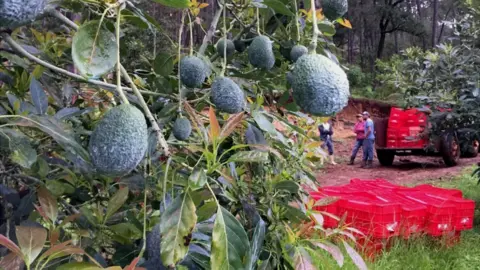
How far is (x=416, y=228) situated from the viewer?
3.77 m

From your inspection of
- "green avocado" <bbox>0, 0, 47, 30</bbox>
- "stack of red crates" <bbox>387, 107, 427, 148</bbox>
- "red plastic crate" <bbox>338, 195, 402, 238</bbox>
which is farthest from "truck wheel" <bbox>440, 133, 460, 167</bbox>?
"green avocado" <bbox>0, 0, 47, 30</bbox>

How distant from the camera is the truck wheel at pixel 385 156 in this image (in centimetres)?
1055

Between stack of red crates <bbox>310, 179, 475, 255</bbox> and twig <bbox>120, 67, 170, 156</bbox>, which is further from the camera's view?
stack of red crates <bbox>310, 179, 475, 255</bbox>

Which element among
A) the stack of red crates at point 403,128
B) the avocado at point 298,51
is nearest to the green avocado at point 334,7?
the avocado at point 298,51

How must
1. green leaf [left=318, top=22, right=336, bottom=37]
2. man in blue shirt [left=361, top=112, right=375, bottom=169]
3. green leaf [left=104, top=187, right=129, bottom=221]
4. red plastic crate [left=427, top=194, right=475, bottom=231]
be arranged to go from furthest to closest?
man in blue shirt [left=361, top=112, right=375, bottom=169] → red plastic crate [left=427, top=194, right=475, bottom=231] → green leaf [left=318, top=22, right=336, bottom=37] → green leaf [left=104, top=187, right=129, bottom=221]

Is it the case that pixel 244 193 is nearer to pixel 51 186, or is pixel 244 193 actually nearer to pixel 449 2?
pixel 51 186

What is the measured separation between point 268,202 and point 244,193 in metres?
0.13

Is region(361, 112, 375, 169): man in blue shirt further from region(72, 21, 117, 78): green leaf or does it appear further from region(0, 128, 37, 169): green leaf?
region(72, 21, 117, 78): green leaf

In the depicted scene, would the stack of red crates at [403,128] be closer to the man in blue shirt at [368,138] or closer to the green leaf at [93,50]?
the man in blue shirt at [368,138]

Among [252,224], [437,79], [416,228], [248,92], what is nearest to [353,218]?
[416,228]

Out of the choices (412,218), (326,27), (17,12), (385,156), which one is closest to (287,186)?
(326,27)

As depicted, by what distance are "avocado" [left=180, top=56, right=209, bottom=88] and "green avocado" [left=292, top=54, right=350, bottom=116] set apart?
0.38 meters

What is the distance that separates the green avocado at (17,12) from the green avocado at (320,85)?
32cm

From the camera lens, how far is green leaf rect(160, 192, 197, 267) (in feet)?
2.24
